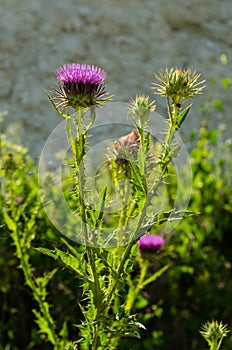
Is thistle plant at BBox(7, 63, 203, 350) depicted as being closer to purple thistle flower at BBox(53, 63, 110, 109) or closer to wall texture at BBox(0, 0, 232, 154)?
purple thistle flower at BBox(53, 63, 110, 109)

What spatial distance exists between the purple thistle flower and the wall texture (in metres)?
3.04

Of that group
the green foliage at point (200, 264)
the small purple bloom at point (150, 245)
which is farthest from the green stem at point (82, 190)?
the green foliage at point (200, 264)

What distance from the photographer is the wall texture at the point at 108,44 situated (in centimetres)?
456

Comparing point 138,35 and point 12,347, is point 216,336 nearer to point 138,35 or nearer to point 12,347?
point 12,347

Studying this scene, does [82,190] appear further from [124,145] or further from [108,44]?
[108,44]

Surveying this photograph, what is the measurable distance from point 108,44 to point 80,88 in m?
3.48

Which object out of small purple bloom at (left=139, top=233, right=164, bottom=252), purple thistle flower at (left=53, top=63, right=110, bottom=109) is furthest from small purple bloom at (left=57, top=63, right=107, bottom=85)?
small purple bloom at (left=139, top=233, right=164, bottom=252)

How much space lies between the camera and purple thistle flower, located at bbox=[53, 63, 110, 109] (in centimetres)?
137

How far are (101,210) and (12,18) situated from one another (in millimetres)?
3489

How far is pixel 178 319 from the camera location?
2.56 m

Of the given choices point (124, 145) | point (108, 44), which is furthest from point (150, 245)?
point (108, 44)

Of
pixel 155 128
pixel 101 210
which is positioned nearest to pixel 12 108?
pixel 155 128

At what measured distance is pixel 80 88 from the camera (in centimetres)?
138

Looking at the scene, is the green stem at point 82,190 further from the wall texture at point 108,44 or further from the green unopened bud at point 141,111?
the wall texture at point 108,44
